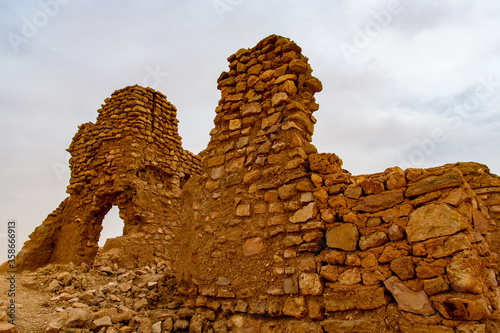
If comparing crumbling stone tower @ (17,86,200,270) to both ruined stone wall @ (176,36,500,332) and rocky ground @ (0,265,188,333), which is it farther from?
ruined stone wall @ (176,36,500,332)

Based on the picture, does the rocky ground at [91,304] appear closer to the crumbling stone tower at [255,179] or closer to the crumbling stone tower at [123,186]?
the crumbling stone tower at [255,179]

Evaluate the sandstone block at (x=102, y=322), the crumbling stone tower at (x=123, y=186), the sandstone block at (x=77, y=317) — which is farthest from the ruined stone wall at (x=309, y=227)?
the crumbling stone tower at (x=123, y=186)

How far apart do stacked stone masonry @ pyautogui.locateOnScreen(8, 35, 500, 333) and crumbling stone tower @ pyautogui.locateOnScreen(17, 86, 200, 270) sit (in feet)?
9.37

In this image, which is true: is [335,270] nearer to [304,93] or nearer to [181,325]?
[181,325]

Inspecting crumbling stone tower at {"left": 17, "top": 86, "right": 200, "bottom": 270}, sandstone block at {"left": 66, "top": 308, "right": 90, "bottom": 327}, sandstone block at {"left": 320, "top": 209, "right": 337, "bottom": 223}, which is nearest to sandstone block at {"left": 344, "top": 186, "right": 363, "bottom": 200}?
sandstone block at {"left": 320, "top": 209, "right": 337, "bottom": 223}

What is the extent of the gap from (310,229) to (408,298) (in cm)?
96

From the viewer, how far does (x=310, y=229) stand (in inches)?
114

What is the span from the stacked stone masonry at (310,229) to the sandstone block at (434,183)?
0.01m

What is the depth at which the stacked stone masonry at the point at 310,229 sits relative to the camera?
2.23 metres

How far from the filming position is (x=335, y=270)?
2.66m

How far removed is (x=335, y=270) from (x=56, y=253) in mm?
7022

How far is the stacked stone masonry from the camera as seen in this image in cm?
223

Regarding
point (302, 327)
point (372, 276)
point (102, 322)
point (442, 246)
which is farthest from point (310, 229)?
point (102, 322)

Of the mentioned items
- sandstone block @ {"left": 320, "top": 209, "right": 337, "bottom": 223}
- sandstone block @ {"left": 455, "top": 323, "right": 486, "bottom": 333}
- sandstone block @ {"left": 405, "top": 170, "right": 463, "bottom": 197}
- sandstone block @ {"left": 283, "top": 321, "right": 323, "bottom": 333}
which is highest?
sandstone block @ {"left": 405, "top": 170, "right": 463, "bottom": 197}
